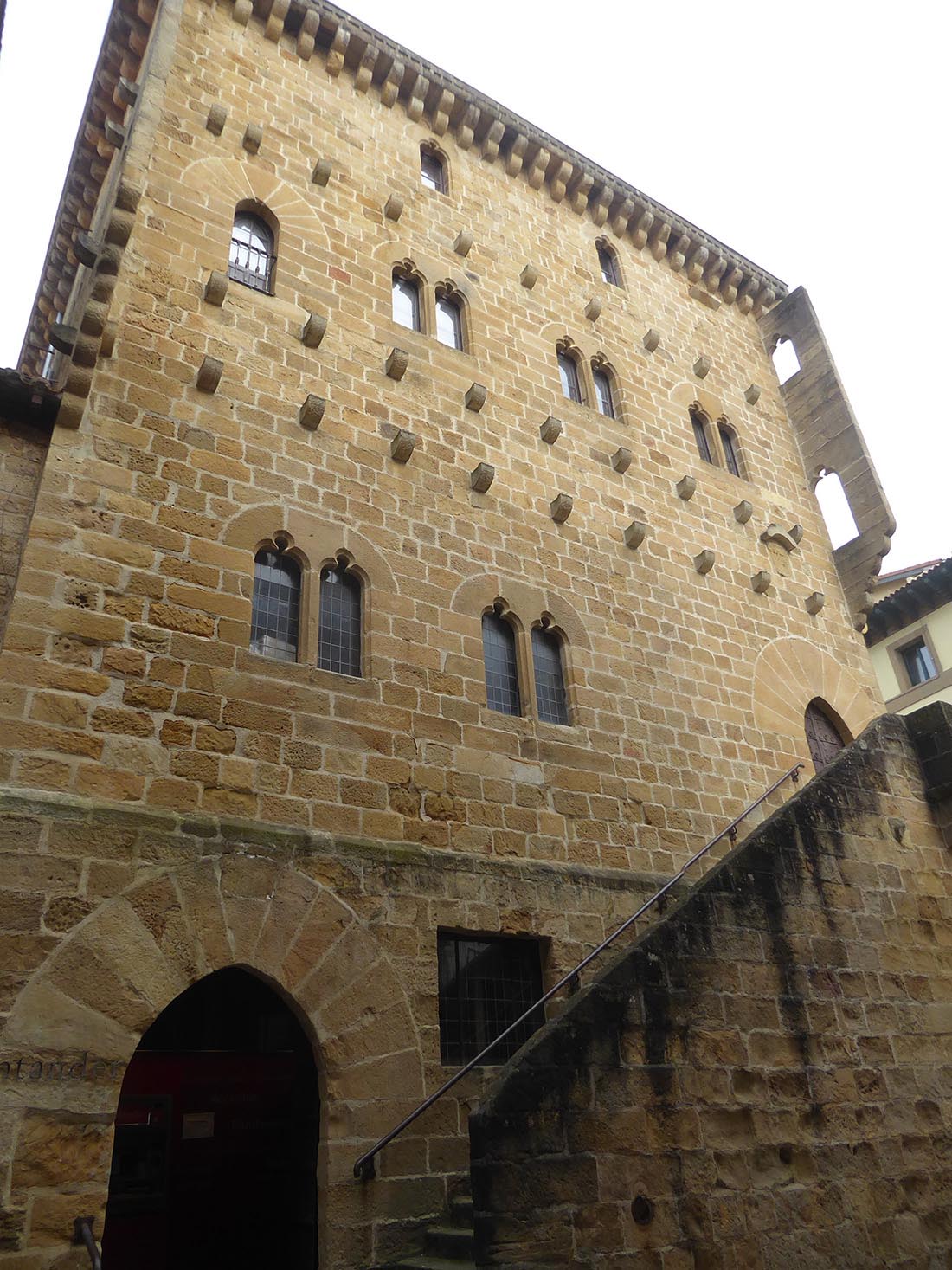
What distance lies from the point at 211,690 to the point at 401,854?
6.17 feet

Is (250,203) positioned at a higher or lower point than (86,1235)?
higher

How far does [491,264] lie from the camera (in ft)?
39.5

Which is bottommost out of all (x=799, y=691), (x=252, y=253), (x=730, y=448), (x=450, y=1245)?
(x=450, y=1245)

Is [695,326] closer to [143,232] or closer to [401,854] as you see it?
[143,232]

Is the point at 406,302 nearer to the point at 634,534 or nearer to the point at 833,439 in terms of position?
the point at 634,534

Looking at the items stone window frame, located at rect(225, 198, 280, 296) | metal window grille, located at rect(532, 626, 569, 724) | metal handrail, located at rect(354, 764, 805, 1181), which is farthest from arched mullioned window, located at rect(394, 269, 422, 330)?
metal handrail, located at rect(354, 764, 805, 1181)

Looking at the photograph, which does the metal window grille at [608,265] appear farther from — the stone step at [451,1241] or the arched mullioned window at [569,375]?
the stone step at [451,1241]

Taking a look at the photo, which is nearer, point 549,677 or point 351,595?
point 351,595

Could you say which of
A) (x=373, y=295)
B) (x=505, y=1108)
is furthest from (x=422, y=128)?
(x=505, y=1108)

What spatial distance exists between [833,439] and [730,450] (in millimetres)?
1979

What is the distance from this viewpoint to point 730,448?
45.5 ft

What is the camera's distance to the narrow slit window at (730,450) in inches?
533

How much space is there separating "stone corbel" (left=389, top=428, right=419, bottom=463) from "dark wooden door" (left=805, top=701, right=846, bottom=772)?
5.88 m

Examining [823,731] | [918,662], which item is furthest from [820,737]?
[918,662]
